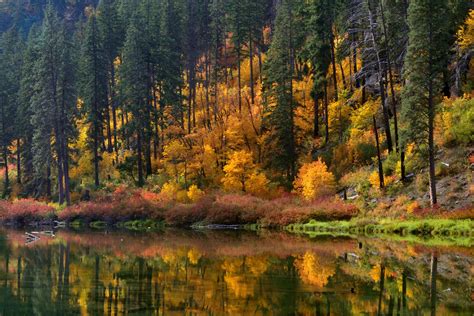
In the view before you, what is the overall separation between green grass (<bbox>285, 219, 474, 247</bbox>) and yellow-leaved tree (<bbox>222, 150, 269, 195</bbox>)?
343 inches

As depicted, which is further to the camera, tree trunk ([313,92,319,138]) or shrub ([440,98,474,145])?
tree trunk ([313,92,319,138])

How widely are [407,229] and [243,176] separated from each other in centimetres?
1862

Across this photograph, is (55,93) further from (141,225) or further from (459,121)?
(459,121)

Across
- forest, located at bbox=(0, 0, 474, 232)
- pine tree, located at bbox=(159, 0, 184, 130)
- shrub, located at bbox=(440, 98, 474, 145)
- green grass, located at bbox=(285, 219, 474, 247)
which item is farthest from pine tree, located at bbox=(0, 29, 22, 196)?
shrub, located at bbox=(440, 98, 474, 145)

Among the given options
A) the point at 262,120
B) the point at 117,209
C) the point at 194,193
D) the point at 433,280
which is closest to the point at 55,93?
the point at 117,209

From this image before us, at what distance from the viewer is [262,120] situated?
184 feet

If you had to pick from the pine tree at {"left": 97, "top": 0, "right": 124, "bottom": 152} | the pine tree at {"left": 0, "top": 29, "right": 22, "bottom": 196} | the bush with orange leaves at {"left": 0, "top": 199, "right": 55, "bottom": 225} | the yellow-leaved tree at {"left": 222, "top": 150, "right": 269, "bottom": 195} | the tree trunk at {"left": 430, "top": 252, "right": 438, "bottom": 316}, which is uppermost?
the pine tree at {"left": 97, "top": 0, "right": 124, "bottom": 152}

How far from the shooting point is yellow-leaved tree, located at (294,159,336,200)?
1812 inches

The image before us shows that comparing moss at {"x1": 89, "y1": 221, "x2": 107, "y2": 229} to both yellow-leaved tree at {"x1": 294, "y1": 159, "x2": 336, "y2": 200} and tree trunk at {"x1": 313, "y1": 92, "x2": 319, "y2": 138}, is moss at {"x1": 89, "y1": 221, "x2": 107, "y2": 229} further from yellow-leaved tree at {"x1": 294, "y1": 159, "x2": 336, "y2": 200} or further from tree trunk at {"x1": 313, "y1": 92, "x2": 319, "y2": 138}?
tree trunk at {"x1": 313, "y1": 92, "x2": 319, "y2": 138}

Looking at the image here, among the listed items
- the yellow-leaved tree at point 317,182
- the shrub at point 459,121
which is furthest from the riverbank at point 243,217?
the shrub at point 459,121

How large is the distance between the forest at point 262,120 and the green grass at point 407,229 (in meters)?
0.65

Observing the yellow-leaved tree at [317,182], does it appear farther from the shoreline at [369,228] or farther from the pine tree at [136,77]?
the pine tree at [136,77]

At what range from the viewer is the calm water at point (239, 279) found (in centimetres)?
1522

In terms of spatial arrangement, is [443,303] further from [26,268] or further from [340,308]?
[26,268]
